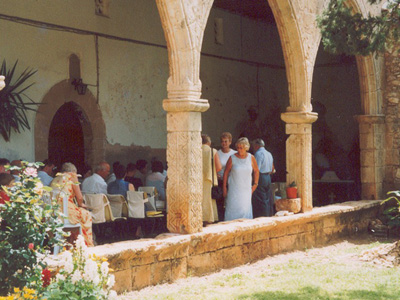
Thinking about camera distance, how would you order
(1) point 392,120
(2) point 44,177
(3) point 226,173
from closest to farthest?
1. (3) point 226,173
2. (2) point 44,177
3. (1) point 392,120

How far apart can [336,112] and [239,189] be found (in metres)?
7.47

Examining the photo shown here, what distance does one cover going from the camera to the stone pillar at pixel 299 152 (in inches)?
365

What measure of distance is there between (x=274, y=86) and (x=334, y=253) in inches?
286

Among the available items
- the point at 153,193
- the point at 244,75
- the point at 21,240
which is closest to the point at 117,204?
the point at 153,193

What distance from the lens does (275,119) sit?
15617mm

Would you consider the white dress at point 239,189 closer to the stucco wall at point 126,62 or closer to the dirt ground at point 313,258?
the dirt ground at point 313,258

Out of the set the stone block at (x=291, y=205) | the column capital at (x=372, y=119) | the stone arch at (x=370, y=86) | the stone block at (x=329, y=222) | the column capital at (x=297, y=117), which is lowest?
the stone block at (x=329, y=222)

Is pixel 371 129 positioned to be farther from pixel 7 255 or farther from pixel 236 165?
pixel 7 255

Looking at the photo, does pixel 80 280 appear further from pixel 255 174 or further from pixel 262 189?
pixel 262 189

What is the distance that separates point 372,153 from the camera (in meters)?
11.2

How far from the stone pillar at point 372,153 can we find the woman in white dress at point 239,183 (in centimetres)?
341

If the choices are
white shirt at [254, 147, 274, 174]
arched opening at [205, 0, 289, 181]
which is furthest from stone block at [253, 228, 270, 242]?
arched opening at [205, 0, 289, 181]

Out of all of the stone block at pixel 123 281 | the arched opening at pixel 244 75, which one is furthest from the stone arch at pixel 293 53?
the arched opening at pixel 244 75

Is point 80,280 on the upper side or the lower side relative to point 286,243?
upper
